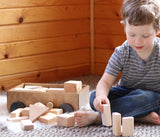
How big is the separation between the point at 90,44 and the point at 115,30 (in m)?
0.20

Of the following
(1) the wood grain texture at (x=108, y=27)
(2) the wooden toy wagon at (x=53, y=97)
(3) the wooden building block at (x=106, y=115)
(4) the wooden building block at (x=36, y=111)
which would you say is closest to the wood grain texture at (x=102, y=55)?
(1) the wood grain texture at (x=108, y=27)

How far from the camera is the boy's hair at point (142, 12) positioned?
47.8 inches

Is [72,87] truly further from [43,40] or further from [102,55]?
[102,55]

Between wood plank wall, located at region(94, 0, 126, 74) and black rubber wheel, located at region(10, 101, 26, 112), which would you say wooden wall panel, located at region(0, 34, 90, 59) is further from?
black rubber wheel, located at region(10, 101, 26, 112)

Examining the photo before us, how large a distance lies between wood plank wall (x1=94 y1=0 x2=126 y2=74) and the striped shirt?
684mm

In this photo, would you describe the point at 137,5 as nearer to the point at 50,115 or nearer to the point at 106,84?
the point at 106,84

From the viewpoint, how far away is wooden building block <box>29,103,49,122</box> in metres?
1.37

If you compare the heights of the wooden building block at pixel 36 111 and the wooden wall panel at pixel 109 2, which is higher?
the wooden wall panel at pixel 109 2

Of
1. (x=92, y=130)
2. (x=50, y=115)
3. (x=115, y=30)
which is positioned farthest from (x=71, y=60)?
(x=92, y=130)

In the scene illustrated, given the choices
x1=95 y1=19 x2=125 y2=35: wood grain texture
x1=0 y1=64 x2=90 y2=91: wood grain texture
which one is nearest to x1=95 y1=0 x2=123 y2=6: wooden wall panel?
x1=95 y1=19 x2=125 y2=35: wood grain texture

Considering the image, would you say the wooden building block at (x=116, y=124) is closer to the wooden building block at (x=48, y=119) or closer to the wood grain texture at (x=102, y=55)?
the wooden building block at (x=48, y=119)

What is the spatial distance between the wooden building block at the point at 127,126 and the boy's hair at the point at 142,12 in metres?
0.34

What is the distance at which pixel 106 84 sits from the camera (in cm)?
136

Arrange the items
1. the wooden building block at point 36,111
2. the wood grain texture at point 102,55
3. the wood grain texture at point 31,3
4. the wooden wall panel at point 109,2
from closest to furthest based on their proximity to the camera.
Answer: the wooden building block at point 36,111, the wood grain texture at point 31,3, the wooden wall panel at point 109,2, the wood grain texture at point 102,55
